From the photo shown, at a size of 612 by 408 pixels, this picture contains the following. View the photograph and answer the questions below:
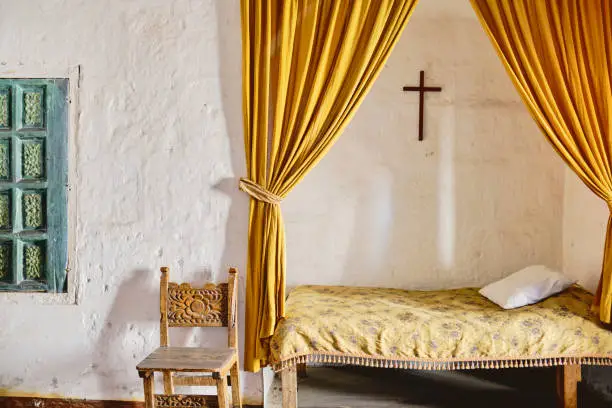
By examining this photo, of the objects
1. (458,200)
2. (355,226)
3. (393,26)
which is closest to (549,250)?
(458,200)

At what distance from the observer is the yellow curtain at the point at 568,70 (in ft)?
10.0

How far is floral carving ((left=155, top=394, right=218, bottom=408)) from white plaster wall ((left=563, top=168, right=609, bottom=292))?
2.54 meters

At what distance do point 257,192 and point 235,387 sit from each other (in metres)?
1.10

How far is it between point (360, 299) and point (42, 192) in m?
2.06

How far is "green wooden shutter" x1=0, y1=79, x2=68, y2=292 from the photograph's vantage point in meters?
3.41

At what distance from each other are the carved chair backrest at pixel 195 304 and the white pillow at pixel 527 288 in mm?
1566

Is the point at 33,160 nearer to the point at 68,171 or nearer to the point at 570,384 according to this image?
the point at 68,171

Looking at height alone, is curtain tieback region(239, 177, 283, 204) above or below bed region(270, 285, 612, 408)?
above

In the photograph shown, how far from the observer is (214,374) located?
2.78 metres

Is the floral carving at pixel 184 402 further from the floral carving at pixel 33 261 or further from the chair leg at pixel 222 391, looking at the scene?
the floral carving at pixel 33 261

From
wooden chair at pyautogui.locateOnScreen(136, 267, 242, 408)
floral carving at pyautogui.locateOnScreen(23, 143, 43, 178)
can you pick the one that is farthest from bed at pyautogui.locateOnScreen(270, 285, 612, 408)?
floral carving at pyautogui.locateOnScreen(23, 143, 43, 178)

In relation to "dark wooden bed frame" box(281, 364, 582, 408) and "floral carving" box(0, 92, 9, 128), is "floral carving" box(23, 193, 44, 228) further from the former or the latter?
"dark wooden bed frame" box(281, 364, 582, 408)

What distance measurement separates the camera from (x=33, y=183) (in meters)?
3.42

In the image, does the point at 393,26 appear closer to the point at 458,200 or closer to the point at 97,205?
the point at 458,200
